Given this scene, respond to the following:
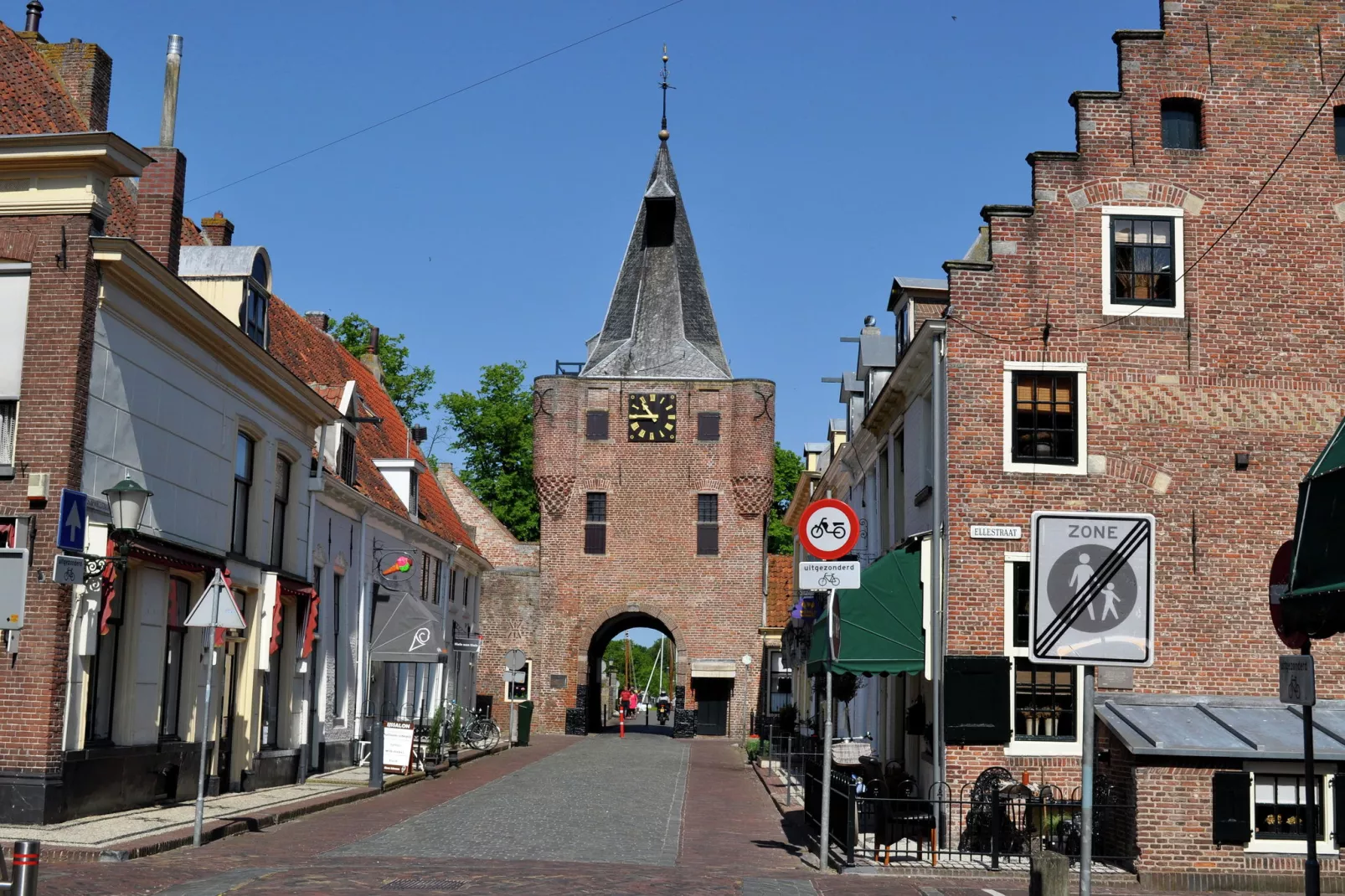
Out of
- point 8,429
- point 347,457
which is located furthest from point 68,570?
point 347,457

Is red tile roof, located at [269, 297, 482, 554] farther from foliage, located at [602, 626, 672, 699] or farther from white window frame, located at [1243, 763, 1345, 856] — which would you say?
foliage, located at [602, 626, 672, 699]

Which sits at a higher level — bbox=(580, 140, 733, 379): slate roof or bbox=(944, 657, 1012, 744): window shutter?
bbox=(580, 140, 733, 379): slate roof

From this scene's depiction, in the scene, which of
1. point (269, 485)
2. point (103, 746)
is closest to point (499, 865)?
point (103, 746)

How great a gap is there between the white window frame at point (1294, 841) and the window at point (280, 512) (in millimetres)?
15644

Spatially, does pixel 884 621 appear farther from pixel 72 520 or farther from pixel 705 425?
pixel 705 425

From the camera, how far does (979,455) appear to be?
738 inches

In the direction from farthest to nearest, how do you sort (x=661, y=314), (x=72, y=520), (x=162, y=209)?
1. (x=661, y=314)
2. (x=162, y=209)
3. (x=72, y=520)

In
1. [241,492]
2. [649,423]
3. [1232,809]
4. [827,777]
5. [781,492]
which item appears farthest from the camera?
[781,492]

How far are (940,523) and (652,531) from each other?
116 ft

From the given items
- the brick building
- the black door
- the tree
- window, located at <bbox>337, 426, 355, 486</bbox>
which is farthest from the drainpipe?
the tree

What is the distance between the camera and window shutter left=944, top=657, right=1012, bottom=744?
1798cm

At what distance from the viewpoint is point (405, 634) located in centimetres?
2973

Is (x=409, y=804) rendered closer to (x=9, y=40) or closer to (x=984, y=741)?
(x=984, y=741)

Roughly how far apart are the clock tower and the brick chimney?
112 feet
